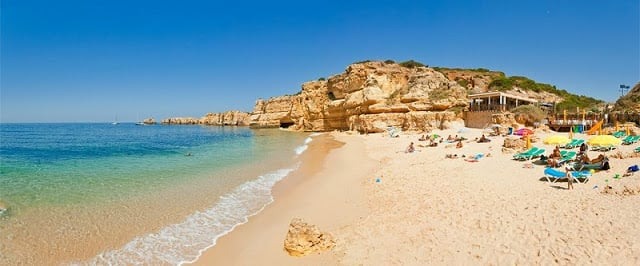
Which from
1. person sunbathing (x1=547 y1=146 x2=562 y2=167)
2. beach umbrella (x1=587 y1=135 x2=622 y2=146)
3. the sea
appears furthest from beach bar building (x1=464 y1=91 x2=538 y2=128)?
the sea

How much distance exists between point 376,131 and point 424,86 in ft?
23.5

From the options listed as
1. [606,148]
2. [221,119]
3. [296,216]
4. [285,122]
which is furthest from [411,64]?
[221,119]

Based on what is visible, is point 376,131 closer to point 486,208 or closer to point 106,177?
point 106,177

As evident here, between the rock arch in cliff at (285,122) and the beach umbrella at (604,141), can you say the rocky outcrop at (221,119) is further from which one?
the beach umbrella at (604,141)

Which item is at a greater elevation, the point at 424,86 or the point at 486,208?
the point at 424,86

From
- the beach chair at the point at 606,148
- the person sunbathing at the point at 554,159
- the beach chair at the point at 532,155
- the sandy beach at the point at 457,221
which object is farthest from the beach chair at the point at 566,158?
the beach chair at the point at 606,148

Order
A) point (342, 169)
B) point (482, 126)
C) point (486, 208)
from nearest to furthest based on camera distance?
point (486, 208) → point (342, 169) → point (482, 126)

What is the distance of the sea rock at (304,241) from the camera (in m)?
5.68

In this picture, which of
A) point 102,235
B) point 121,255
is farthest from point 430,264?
point 102,235

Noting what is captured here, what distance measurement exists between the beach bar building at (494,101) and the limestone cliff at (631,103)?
7.37m

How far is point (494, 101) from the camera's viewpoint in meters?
34.8

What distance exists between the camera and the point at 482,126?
3166cm

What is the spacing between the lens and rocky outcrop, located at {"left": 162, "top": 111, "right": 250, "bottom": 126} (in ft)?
325

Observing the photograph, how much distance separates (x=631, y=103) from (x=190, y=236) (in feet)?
131
